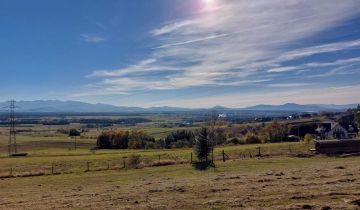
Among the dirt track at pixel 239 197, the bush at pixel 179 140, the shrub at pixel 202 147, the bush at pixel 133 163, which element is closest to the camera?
the dirt track at pixel 239 197

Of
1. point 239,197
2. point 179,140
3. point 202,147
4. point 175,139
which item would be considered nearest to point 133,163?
point 202,147

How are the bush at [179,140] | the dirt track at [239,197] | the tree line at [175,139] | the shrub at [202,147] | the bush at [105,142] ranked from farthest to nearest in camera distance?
the bush at [105,142], the bush at [179,140], the tree line at [175,139], the shrub at [202,147], the dirt track at [239,197]

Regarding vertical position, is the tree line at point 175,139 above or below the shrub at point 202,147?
below

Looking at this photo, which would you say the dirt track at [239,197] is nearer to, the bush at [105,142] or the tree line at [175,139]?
the tree line at [175,139]

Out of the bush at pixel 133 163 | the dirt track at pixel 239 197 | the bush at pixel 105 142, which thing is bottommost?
the bush at pixel 105 142

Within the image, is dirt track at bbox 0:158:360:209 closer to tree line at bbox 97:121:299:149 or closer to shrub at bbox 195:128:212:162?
shrub at bbox 195:128:212:162

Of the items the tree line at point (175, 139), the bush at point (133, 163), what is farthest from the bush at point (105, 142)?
the bush at point (133, 163)

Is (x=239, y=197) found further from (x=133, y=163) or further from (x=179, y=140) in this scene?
(x=179, y=140)

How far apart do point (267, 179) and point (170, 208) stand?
11.6 metres

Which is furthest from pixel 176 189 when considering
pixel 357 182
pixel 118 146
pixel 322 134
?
pixel 118 146

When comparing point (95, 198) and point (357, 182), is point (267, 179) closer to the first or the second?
point (357, 182)

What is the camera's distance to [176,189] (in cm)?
2698

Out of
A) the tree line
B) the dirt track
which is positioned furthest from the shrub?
the tree line

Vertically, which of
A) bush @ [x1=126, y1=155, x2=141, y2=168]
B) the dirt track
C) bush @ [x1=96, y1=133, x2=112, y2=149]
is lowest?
bush @ [x1=96, y1=133, x2=112, y2=149]
